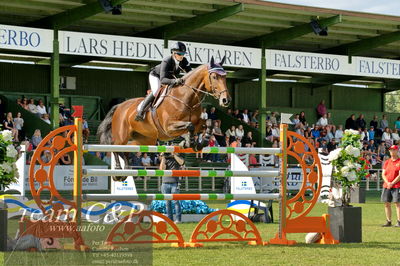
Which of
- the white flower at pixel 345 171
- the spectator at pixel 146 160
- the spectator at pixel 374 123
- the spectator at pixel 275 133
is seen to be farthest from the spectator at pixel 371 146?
the white flower at pixel 345 171

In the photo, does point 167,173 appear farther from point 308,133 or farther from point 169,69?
point 308,133

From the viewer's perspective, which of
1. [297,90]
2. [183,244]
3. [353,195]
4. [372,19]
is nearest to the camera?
[183,244]

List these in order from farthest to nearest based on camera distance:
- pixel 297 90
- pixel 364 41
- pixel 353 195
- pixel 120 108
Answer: pixel 297 90 < pixel 364 41 < pixel 353 195 < pixel 120 108

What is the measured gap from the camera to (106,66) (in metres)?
31.3

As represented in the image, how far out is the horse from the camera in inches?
414

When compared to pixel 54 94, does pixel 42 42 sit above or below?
above

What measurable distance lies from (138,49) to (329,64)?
7879 millimetres

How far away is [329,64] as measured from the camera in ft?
95.6

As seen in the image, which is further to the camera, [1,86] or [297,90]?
[297,90]

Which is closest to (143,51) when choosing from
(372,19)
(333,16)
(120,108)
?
(333,16)

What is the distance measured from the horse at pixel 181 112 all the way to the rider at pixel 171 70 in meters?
0.11

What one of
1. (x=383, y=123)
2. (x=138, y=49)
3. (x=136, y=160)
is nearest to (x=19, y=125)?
(x=136, y=160)

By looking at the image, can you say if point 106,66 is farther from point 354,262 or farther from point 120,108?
point 354,262

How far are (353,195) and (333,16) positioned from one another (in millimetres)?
6576
